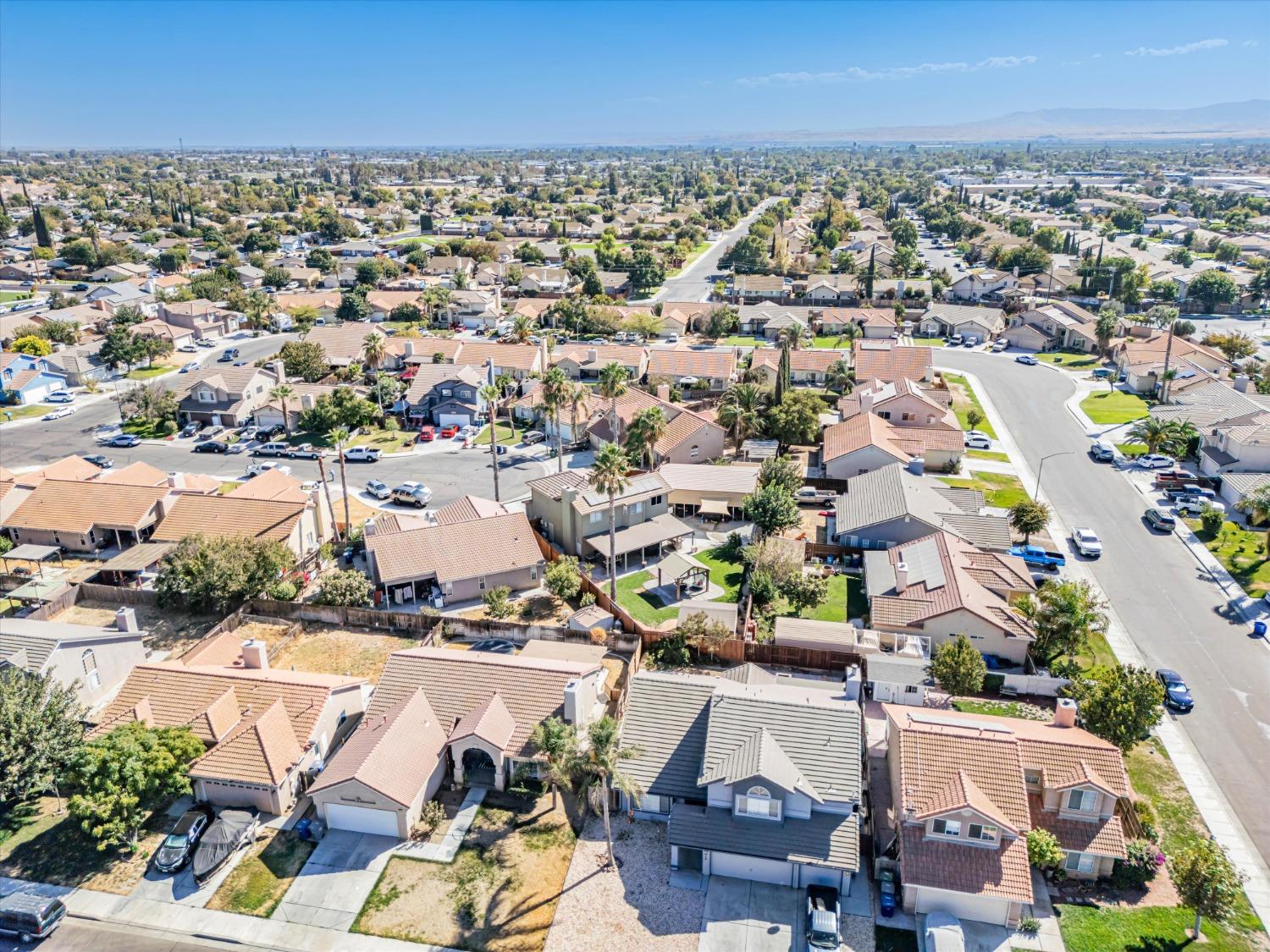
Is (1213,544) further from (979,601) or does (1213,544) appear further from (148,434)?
(148,434)

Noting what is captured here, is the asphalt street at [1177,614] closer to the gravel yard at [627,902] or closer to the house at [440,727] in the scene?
the gravel yard at [627,902]

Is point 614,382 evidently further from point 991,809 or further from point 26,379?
point 26,379

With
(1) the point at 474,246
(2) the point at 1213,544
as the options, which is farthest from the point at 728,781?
(1) the point at 474,246

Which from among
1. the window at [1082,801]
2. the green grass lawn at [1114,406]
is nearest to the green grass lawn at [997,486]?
the green grass lawn at [1114,406]

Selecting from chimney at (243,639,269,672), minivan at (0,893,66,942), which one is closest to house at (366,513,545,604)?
chimney at (243,639,269,672)

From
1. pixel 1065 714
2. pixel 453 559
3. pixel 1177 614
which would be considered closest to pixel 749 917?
pixel 1065 714

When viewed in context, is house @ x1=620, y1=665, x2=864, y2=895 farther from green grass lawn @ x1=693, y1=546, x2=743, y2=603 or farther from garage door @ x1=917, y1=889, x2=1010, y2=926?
green grass lawn @ x1=693, y1=546, x2=743, y2=603
